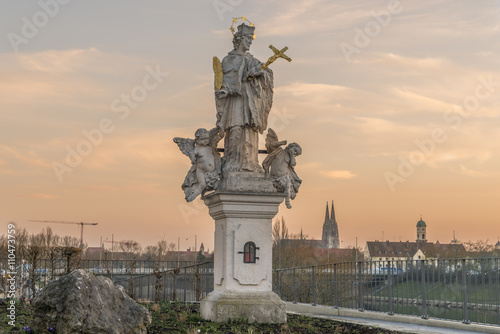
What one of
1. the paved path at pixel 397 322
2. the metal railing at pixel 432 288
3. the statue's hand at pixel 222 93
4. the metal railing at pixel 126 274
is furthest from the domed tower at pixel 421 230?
the statue's hand at pixel 222 93

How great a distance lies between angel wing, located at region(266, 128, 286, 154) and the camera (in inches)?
510

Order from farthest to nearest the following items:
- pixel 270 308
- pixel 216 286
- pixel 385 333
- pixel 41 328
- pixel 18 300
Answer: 1. pixel 18 300
2. pixel 216 286
3. pixel 270 308
4. pixel 385 333
5. pixel 41 328

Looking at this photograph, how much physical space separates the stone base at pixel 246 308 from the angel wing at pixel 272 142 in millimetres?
2891

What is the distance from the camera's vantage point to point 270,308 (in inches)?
464

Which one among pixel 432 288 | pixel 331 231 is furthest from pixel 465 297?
pixel 331 231

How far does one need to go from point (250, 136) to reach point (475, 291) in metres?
5.06

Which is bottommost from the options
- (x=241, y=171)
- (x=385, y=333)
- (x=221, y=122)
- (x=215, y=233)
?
(x=385, y=333)

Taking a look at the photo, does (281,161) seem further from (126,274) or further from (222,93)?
(126,274)

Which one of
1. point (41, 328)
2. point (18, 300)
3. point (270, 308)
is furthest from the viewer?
point (18, 300)

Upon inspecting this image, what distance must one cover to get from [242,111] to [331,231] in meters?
151

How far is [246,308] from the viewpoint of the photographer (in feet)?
38.4

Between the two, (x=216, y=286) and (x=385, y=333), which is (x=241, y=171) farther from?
(x=385, y=333)

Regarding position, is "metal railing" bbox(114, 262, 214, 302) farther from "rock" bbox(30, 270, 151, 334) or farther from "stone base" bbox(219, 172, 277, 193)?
"rock" bbox(30, 270, 151, 334)

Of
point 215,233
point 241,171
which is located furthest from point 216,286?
point 241,171
